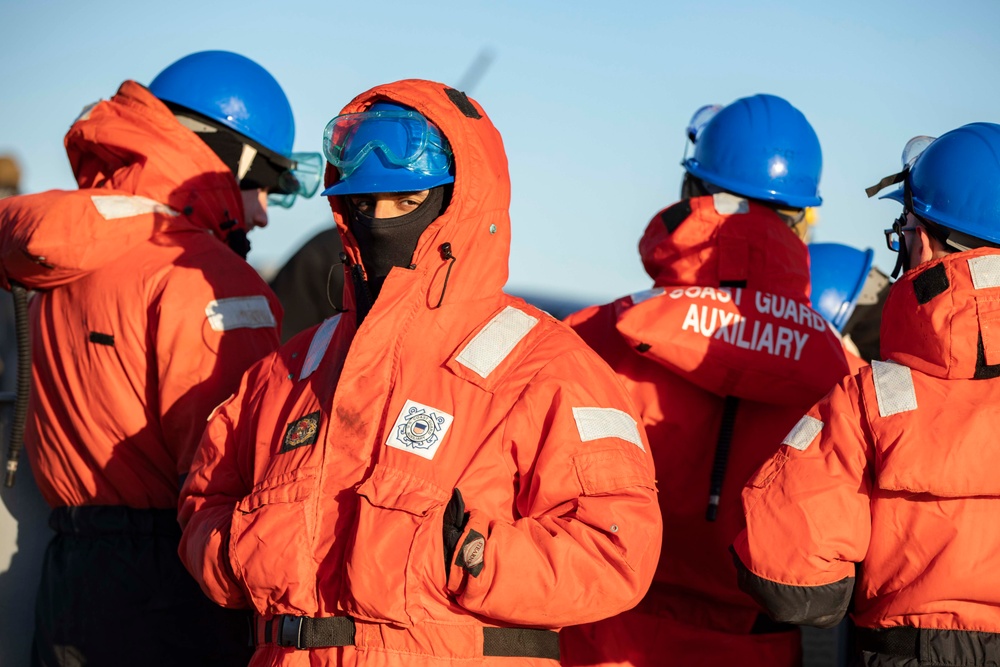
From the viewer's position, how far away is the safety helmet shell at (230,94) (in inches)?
190

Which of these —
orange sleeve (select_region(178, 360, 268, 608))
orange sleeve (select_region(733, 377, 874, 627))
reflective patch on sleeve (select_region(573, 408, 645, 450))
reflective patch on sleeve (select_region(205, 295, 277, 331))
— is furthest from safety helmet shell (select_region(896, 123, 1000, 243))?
reflective patch on sleeve (select_region(205, 295, 277, 331))

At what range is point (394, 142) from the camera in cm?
328

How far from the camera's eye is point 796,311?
159 inches

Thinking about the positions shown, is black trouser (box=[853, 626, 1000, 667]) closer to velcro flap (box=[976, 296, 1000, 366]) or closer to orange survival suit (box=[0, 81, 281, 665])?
velcro flap (box=[976, 296, 1000, 366])

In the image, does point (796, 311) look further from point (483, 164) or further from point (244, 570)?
point (244, 570)

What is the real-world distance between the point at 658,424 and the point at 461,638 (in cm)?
147

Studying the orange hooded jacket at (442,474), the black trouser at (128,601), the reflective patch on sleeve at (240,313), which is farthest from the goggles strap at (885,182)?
the black trouser at (128,601)

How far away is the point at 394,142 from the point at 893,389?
5.04ft

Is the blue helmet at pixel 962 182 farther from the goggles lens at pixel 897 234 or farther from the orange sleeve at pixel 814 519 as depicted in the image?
the orange sleeve at pixel 814 519

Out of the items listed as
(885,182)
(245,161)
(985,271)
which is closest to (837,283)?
(885,182)

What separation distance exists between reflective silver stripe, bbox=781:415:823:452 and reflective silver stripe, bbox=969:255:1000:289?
55cm

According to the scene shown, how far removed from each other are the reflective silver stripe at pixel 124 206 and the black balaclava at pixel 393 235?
1270mm

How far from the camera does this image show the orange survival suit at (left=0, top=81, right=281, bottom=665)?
4074mm

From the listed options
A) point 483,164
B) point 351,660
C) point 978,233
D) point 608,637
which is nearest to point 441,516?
point 351,660
